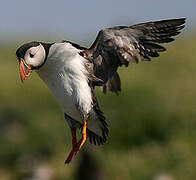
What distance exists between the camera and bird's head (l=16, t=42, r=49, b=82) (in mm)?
7992

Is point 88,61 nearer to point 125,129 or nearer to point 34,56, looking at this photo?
point 34,56

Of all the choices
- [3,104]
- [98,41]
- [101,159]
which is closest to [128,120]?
[101,159]

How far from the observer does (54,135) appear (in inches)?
758

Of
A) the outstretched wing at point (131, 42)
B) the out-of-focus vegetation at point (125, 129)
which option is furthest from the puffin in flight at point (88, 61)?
the out-of-focus vegetation at point (125, 129)

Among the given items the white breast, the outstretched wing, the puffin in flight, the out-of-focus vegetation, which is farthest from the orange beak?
the out-of-focus vegetation

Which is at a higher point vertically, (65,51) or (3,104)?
(65,51)

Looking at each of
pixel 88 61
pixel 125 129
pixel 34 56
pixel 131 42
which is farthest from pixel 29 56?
pixel 125 129

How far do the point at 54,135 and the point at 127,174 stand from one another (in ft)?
12.1

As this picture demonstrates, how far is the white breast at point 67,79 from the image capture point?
27.1 ft

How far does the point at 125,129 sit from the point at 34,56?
1105cm

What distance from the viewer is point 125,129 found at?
62.0 ft

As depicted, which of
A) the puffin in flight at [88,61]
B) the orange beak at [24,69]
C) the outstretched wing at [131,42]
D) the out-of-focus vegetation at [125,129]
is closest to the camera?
the orange beak at [24,69]

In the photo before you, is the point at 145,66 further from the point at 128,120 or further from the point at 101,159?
the point at 101,159

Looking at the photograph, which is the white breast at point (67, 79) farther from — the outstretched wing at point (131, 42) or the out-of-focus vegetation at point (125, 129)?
the out-of-focus vegetation at point (125, 129)
